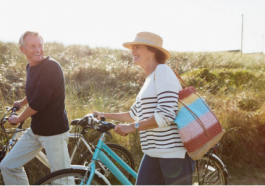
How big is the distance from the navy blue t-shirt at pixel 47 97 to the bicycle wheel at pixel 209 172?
5.76ft

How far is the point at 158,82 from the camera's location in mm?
2420

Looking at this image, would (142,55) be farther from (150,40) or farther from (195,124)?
(195,124)

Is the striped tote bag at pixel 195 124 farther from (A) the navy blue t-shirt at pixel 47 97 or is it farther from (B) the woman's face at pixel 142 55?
(A) the navy blue t-shirt at pixel 47 97

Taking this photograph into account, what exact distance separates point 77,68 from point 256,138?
7535 mm

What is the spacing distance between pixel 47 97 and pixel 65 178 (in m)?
0.85

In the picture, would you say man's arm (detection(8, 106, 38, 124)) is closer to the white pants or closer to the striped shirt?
the white pants

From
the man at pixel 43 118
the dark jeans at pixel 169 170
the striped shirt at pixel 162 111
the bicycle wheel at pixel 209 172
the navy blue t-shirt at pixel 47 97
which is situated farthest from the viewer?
the bicycle wheel at pixel 209 172

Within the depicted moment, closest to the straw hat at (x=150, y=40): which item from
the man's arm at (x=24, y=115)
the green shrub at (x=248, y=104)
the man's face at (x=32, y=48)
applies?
the man's face at (x=32, y=48)

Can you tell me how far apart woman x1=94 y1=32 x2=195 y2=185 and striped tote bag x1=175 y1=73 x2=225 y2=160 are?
0.08m

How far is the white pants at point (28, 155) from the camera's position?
3260mm

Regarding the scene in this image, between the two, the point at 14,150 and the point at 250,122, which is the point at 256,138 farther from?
the point at 14,150

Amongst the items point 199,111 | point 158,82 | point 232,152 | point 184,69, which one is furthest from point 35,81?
point 184,69

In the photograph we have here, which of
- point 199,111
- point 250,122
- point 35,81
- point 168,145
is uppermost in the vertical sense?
point 35,81

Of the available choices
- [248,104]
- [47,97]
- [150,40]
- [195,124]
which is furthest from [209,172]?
[248,104]
